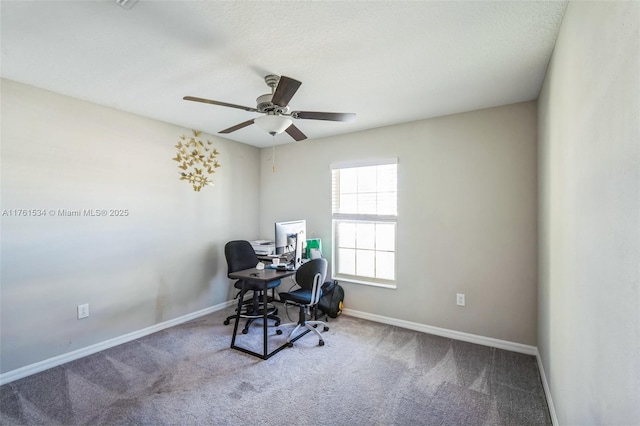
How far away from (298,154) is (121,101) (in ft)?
7.21

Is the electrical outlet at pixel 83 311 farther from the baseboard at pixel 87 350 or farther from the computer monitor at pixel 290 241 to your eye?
the computer monitor at pixel 290 241

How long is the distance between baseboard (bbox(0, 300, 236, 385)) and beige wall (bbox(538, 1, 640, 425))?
12.0 feet

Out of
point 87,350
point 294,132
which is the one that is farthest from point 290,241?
point 87,350

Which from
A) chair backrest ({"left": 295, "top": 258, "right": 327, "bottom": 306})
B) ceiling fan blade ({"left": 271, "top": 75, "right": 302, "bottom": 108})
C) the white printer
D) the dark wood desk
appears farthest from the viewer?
the white printer

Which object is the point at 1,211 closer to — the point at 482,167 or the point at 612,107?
the point at 612,107

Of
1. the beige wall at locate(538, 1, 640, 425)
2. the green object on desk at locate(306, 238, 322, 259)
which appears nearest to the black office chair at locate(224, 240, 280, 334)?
the green object on desk at locate(306, 238, 322, 259)

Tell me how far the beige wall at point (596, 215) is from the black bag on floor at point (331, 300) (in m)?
2.21

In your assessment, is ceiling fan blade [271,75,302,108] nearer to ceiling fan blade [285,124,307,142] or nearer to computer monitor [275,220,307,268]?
ceiling fan blade [285,124,307,142]

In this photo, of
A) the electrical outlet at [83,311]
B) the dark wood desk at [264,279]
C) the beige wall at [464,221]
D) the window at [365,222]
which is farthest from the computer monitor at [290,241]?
the electrical outlet at [83,311]

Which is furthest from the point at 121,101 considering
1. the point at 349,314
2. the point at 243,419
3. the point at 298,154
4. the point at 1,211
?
the point at 349,314

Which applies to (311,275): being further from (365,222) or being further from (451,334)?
(451,334)

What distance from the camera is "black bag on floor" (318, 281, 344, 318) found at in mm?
3621

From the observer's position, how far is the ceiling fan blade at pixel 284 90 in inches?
69.2

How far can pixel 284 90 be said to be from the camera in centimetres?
188
